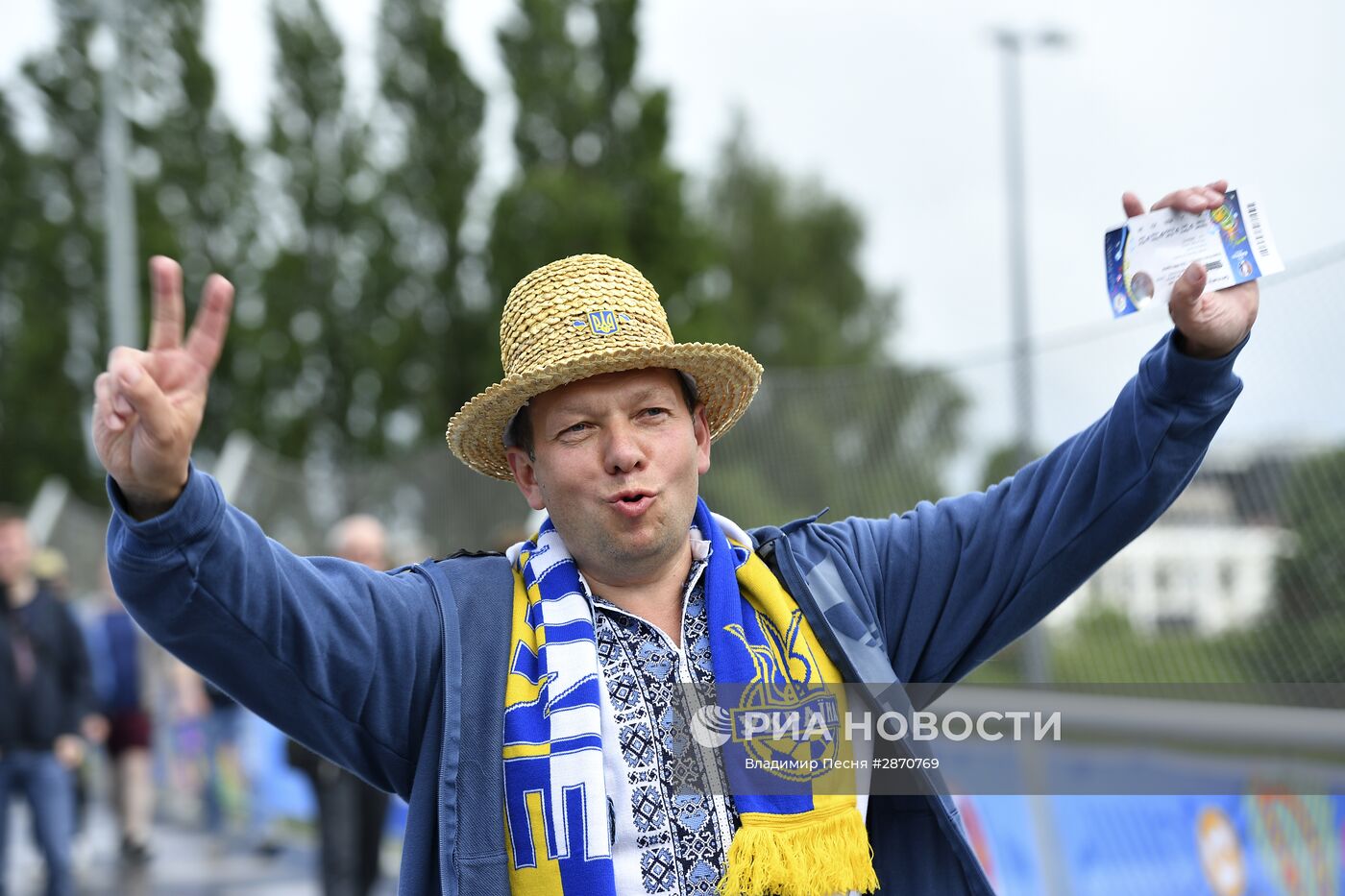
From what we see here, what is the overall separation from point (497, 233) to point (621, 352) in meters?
23.0

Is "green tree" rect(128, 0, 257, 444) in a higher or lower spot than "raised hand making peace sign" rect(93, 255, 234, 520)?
higher

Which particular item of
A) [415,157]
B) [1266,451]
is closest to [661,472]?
[1266,451]

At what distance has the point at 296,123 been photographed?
1105 inches

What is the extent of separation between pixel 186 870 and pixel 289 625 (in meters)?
8.02

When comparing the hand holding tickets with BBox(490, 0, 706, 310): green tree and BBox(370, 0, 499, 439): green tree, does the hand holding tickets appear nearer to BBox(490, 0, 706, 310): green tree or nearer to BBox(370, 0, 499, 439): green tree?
BBox(490, 0, 706, 310): green tree

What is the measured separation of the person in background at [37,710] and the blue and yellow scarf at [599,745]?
6024mm

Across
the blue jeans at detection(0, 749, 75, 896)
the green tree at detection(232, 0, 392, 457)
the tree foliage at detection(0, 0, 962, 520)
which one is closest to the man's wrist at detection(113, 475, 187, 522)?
the blue jeans at detection(0, 749, 75, 896)

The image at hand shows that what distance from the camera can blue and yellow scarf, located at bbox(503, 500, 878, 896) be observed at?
2.21 meters

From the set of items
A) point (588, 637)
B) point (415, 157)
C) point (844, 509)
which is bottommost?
point (588, 637)

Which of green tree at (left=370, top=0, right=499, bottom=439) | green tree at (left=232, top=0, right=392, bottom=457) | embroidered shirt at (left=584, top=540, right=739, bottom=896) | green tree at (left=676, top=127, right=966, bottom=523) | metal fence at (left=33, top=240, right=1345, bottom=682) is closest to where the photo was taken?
embroidered shirt at (left=584, top=540, right=739, bottom=896)

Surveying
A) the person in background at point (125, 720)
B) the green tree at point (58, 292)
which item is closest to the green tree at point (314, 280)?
the green tree at point (58, 292)

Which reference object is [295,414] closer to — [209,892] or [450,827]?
[209,892]

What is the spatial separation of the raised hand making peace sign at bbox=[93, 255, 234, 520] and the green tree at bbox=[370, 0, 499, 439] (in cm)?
2419

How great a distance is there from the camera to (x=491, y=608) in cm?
239
